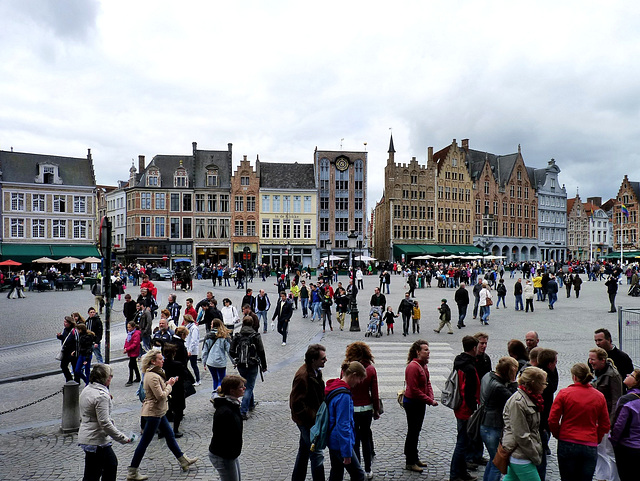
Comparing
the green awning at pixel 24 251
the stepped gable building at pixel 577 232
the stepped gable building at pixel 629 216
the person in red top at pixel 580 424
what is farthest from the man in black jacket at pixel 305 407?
the stepped gable building at pixel 629 216

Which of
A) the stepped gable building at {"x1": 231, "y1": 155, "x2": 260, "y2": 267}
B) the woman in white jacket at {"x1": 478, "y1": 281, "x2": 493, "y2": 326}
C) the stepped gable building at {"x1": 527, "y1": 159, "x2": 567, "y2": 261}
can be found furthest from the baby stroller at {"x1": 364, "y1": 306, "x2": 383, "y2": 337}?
the stepped gable building at {"x1": 527, "y1": 159, "x2": 567, "y2": 261}

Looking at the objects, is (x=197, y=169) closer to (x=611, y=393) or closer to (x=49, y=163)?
(x=49, y=163)

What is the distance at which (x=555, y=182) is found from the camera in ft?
244

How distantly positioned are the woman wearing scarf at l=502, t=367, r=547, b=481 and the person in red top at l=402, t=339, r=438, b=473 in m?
1.34

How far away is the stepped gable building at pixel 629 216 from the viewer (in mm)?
79438

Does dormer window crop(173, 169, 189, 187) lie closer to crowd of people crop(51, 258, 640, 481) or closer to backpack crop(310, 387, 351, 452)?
crowd of people crop(51, 258, 640, 481)

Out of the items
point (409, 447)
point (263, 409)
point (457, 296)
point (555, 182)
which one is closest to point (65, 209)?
point (457, 296)

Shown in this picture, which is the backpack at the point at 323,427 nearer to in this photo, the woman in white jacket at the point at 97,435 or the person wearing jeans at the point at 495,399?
the person wearing jeans at the point at 495,399

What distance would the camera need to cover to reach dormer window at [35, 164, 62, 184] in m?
47.1

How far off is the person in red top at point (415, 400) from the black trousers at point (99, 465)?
3254 mm

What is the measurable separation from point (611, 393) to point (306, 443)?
3337mm

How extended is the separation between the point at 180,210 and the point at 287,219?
12217 mm

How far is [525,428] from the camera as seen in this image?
4.39m

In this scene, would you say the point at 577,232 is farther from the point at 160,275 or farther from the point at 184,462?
the point at 184,462
